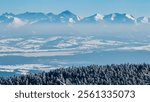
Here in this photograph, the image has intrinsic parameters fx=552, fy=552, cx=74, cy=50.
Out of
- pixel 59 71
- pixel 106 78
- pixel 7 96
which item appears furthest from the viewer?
pixel 59 71

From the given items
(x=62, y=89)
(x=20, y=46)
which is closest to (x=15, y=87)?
(x=62, y=89)

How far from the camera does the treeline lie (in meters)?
26.4

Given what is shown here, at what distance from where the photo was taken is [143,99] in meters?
22.9

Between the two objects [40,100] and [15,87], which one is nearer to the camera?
[40,100]

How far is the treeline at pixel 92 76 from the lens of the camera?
26.4 meters

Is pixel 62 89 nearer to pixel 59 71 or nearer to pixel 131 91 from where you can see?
pixel 131 91

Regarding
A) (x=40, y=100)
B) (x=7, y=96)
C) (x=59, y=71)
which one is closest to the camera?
(x=40, y=100)

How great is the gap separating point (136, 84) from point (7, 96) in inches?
236

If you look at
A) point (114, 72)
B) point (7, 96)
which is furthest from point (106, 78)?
point (7, 96)

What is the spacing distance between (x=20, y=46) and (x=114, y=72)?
6176 inches

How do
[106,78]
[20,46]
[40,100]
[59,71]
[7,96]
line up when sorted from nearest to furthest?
[40,100] → [7,96] → [106,78] → [59,71] → [20,46]

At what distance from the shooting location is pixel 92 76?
27.8m

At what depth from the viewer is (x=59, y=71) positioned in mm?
29703

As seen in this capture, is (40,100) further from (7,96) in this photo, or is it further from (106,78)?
(106,78)
